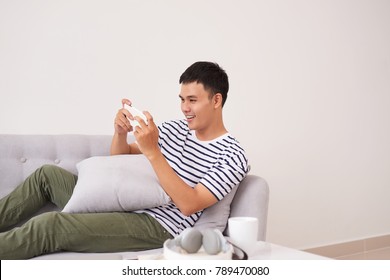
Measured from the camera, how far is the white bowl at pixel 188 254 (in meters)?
1.08

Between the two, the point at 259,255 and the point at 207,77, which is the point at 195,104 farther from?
the point at 259,255

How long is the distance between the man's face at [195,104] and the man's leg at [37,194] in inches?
19.6

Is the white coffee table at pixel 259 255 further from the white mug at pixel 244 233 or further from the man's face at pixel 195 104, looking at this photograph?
the man's face at pixel 195 104

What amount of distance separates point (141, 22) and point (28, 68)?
606mm

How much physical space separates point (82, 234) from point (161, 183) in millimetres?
296

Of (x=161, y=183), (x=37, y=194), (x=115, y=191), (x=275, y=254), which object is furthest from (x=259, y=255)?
(x=37, y=194)

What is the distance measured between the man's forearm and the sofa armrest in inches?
18.7

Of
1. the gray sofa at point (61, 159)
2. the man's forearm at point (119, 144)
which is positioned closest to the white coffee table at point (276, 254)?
the gray sofa at point (61, 159)

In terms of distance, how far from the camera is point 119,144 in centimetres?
184

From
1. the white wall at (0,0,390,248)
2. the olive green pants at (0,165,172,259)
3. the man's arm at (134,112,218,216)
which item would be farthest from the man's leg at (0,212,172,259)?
the white wall at (0,0,390,248)

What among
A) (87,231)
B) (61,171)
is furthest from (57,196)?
(87,231)

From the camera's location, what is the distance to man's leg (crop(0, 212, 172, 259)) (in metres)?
1.39

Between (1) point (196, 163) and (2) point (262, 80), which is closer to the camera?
(1) point (196, 163)
